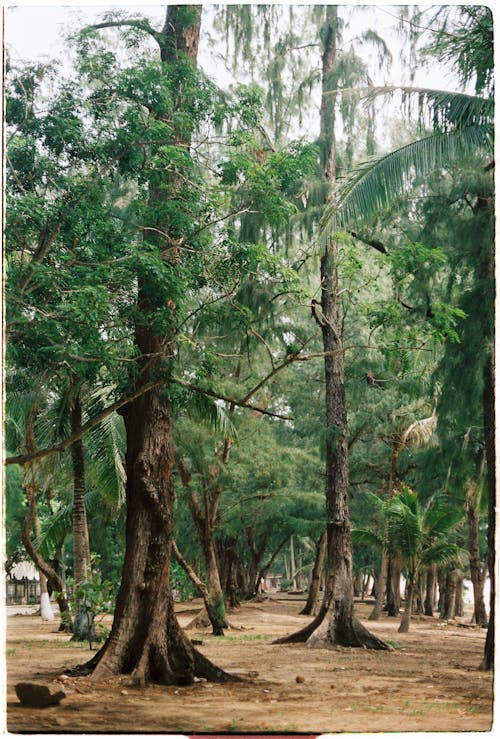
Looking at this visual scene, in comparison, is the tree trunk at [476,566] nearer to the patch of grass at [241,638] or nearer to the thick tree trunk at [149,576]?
the patch of grass at [241,638]

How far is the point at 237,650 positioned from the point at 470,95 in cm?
440

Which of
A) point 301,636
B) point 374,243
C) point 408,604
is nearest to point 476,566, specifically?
point 408,604

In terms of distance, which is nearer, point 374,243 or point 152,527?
point 152,527

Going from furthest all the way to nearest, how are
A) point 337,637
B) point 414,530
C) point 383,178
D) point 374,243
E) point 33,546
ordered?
1. point 33,546
2. point 414,530
3. point 337,637
4. point 374,243
5. point 383,178

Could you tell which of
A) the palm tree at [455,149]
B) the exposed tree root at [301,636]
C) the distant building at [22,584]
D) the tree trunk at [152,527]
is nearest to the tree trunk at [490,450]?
the palm tree at [455,149]

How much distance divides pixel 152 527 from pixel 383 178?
2.61m

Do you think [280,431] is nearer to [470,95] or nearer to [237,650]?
[237,650]

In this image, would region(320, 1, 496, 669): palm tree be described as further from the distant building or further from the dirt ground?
the distant building

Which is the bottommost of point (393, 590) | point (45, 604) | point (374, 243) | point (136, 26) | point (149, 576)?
point (393, 590)

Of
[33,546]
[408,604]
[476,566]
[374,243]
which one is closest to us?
[374,243]

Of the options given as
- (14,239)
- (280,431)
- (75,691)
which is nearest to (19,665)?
(75,691)

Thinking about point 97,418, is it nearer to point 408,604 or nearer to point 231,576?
point 408,604

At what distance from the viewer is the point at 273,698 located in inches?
169

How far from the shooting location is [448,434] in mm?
7035
